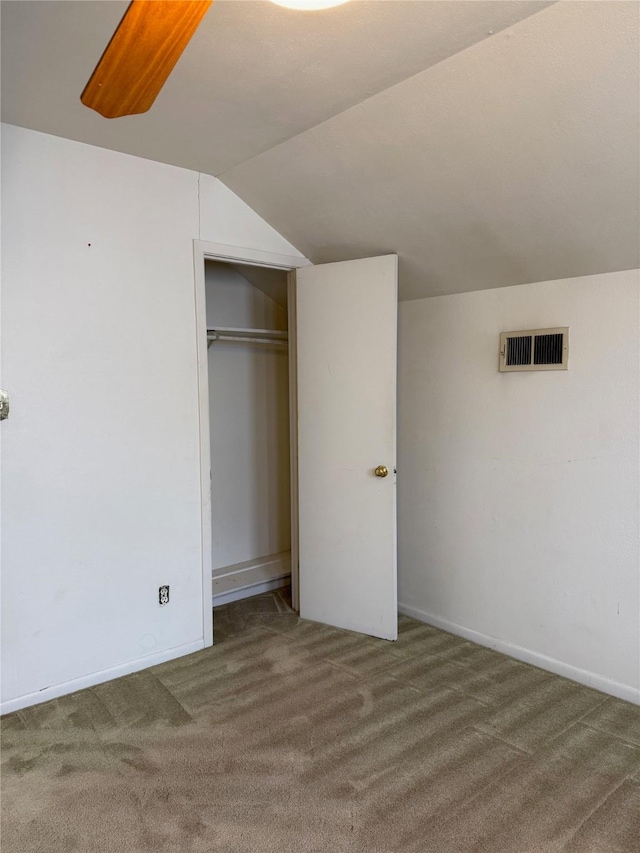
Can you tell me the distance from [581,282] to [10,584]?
284 cm

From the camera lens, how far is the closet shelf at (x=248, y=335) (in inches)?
144

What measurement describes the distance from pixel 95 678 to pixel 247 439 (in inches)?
71.9

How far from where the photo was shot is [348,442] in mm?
3223

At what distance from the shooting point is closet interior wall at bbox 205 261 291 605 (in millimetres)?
3918

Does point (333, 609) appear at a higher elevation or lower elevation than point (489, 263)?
lower

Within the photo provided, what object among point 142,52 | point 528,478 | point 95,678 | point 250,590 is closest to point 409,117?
point 142,52

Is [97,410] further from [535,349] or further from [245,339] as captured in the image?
[535,349]

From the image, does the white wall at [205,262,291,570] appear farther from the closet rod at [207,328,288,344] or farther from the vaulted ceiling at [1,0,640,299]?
the vaulted ceiling at [1,0,640,299]

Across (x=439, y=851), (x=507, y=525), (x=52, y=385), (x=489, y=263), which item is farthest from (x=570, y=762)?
(x=52, y=385)

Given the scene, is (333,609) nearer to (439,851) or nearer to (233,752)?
(233,752)

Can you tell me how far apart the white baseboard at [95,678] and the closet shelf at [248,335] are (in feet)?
5.94

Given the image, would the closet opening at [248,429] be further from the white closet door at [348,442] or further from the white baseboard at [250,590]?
the white closet door at [348,442]

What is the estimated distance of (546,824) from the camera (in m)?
1.87

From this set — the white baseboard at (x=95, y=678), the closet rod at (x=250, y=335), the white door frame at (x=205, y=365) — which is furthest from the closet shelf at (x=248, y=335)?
the white baseboard at (x=95, y=678)
